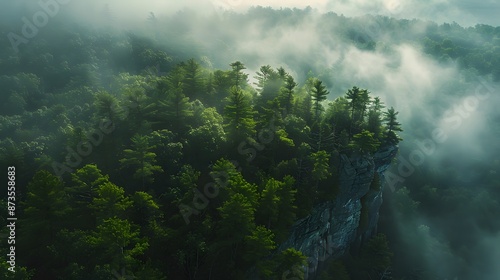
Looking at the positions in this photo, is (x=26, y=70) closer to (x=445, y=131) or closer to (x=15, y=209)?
(x=15, y=209)

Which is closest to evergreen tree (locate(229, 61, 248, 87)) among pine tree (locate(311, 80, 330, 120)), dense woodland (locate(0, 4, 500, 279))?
dense woodland (locate(0, 4, 500, 279))

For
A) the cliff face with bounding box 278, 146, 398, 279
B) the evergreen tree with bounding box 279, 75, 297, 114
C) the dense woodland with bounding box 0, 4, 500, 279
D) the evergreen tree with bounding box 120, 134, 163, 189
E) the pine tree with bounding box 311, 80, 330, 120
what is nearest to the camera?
the dense woodland with bounding box 0, 4, 500, 279

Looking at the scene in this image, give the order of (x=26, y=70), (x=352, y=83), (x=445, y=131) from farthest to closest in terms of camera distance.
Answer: (x=352, y=83)
(x=445, y=131)
(x=26, y=70)

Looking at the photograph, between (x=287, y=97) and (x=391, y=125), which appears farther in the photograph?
(x=391, y=125)

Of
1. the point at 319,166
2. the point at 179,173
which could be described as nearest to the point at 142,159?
the point at 179,173

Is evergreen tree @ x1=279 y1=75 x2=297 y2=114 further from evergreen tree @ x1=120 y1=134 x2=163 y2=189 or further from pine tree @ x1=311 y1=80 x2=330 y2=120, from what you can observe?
evergreen tree @ x1=120 y1=134 x2=163 y2=189

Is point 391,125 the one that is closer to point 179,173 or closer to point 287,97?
point 287,97

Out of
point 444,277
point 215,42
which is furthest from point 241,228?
point 215,42
